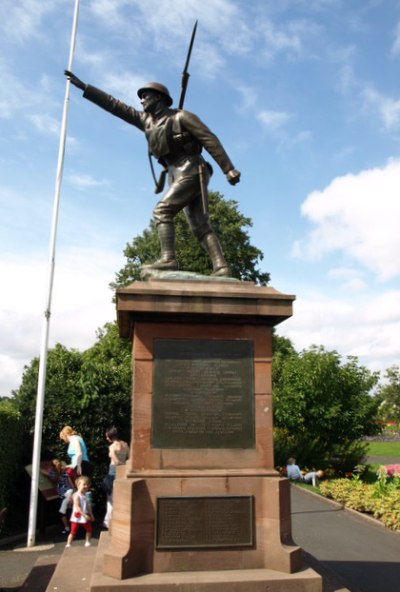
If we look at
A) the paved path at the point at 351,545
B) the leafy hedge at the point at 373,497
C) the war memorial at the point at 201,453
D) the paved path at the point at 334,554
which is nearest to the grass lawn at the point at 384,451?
the leafy hedge at the point at 373,497

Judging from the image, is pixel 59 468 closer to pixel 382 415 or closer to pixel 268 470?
pixel 268 470

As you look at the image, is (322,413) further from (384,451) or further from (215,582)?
(384,451)

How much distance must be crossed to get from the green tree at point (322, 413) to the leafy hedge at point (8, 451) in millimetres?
15100

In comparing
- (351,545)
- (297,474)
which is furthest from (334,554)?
(297,474)

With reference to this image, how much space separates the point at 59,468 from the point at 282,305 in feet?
26.1

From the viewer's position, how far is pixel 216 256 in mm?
6488

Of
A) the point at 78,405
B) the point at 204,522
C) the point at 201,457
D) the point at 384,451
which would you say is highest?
the point at 78,405

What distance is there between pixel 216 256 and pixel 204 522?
3.08 m

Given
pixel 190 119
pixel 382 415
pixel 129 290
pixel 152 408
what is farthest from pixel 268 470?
pixel 382 415

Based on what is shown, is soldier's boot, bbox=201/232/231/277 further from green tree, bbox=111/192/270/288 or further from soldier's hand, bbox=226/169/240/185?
green tree, bbox=111/192/270/288

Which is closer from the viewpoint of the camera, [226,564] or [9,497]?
[226,564]

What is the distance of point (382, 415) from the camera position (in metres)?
26.3

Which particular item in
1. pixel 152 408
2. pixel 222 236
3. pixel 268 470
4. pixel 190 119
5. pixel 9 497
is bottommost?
pixel 9 497

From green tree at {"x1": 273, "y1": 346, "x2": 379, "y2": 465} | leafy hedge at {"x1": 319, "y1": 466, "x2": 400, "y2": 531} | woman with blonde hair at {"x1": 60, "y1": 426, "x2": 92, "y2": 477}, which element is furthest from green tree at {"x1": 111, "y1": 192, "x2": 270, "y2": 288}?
woman with blonde hair at {"x1": 60, "y1": 426, "x2": 92, "y2": 477}
